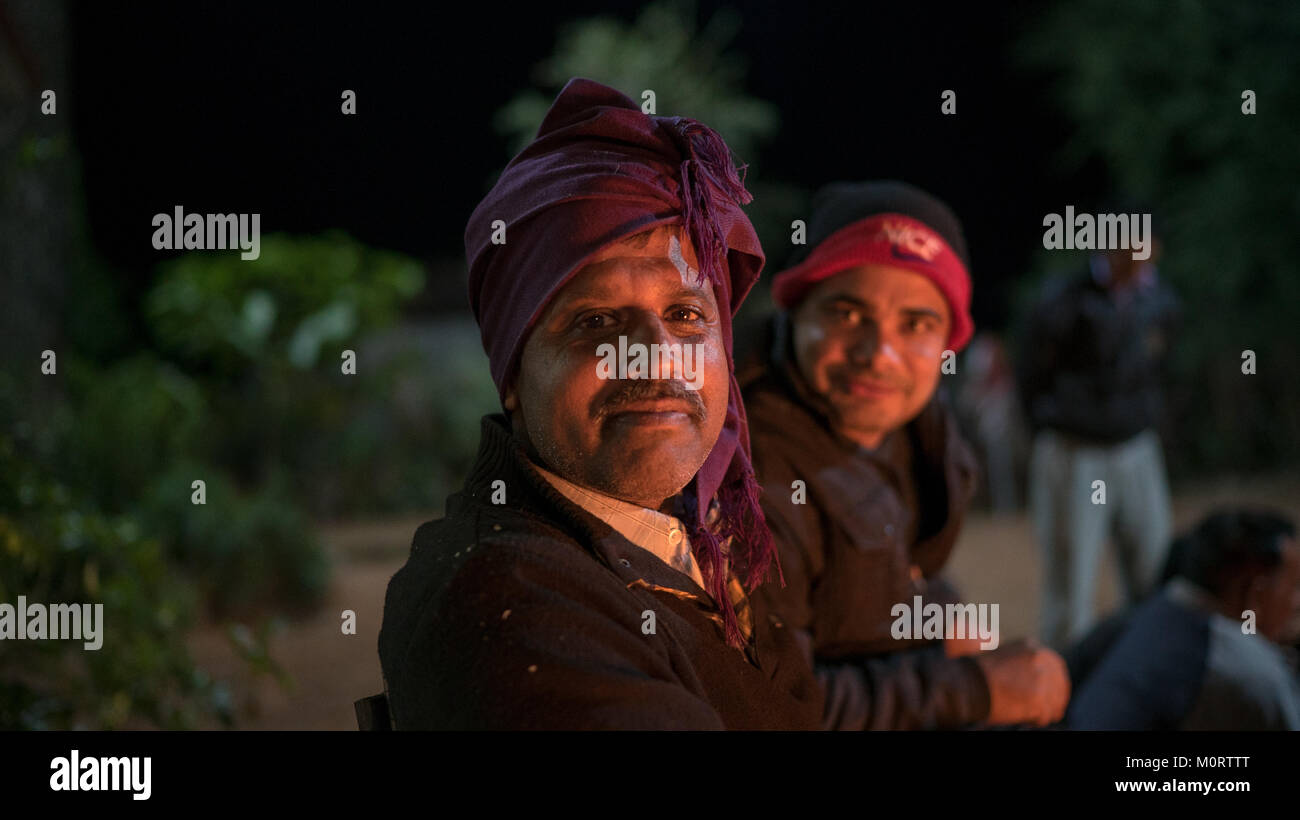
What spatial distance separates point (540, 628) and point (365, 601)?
239 inches

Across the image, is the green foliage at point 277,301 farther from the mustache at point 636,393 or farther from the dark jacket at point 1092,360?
the mustache at point 636,393

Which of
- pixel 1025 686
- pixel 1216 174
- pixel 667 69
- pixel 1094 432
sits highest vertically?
pixel 667 69

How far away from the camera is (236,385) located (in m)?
10.4

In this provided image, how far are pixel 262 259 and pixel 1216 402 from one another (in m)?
11.1

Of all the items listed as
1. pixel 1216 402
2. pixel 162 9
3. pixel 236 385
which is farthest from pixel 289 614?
pixel 1216 402

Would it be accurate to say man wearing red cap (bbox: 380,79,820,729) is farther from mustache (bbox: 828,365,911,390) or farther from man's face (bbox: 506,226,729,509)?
mustache (bbox: 828,365,911,390)

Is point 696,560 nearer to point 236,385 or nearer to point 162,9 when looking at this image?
point 236,385

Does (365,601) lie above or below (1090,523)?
below

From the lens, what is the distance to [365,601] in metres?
6.75

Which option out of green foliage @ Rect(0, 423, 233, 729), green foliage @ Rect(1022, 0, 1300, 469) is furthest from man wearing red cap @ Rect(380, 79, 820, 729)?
green foliage @ Rect(1022, 0, 1300, 469)

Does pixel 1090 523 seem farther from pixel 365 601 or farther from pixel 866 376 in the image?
pixel 365 601

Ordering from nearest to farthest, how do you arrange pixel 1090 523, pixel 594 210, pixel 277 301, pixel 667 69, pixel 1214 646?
pixel 594 210
pixel 1214 646
pixel 1090 523
pixel 277 301
pixel 667 69

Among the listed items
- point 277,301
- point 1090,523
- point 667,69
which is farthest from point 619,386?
point 667,69

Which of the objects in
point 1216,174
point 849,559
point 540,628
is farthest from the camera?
point 1216,174
